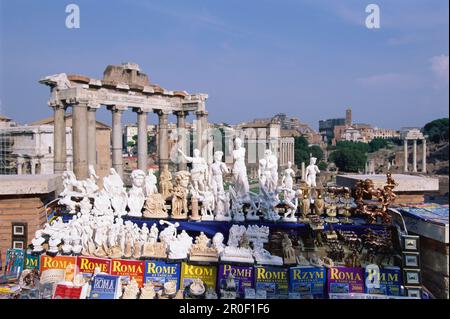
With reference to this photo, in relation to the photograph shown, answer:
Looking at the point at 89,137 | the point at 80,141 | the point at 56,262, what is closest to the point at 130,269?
the point at 56,262

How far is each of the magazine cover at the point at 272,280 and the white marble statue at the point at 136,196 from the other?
365cm

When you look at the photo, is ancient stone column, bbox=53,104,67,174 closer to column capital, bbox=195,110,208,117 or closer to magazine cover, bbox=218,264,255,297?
column capital, bbox=195,110,208,117

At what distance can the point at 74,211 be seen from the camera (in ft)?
33.0

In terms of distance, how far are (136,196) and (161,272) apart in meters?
2.48

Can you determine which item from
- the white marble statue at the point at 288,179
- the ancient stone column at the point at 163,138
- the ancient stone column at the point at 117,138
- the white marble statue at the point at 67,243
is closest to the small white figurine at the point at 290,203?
the white marble statue at the point at 288,179

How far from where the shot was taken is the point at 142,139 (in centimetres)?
2219

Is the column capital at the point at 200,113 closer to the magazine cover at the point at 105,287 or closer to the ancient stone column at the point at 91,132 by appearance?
the ancient stone column at the point at 91,132

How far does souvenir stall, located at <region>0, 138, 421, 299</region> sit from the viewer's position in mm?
7641

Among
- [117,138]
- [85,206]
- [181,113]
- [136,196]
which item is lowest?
[85,206]

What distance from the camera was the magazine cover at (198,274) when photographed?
7.98m

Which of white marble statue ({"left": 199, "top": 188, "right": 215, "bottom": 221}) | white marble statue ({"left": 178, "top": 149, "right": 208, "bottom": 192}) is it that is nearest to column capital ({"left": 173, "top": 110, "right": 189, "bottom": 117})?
white marble statue ({"left": 178, "top": 149, "right": 208, "bottom": 192})

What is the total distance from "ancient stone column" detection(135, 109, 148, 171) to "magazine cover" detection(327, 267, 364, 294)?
15.4 meters

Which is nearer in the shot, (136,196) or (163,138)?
(136,196)

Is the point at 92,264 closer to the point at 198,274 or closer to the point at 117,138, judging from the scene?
the point at 198,274
